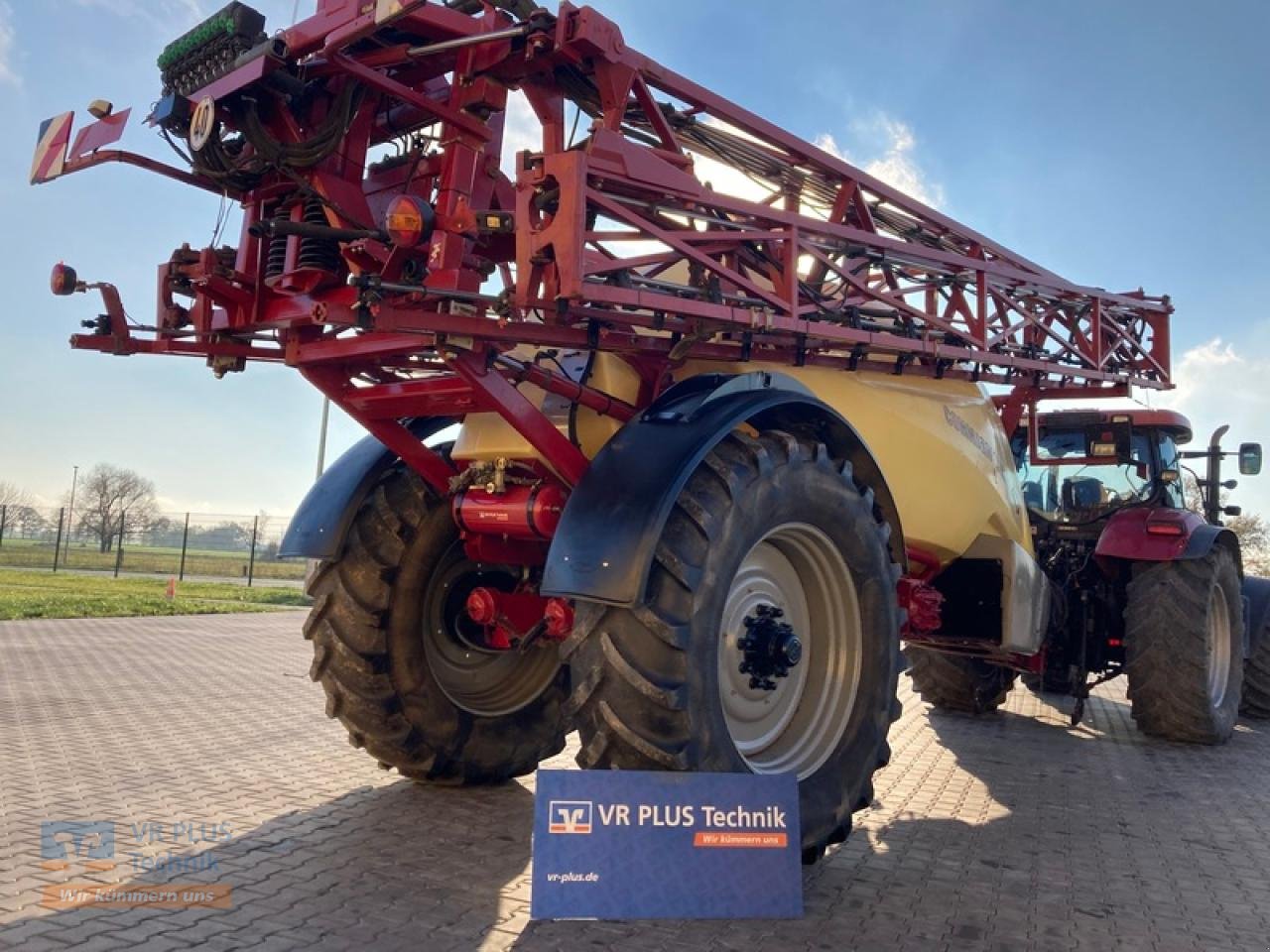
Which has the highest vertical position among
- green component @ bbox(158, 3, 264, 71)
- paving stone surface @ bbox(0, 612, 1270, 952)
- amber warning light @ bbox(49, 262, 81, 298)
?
green component @ bbox(158, 3, 264, 71)

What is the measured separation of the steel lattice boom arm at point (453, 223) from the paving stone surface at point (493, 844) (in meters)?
1.72

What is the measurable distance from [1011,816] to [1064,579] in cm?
333

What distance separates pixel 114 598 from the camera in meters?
16.8

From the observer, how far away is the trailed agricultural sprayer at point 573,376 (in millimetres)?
3535

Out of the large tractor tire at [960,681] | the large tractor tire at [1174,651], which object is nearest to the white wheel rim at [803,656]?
the large tractor tire at [1174,651]

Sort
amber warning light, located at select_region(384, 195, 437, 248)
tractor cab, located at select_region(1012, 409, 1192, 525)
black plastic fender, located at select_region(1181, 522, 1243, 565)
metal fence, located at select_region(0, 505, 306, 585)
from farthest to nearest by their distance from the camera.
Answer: metal fence, located at select_region(0, 505, 306, 585) → tractor cab, located at select_region(1012, 409, 1192, 525) → black plastic fender, located at select_region(1181, 522, 1243, 565) → amber warning light, located at select_region(384, 195, 437, 248)

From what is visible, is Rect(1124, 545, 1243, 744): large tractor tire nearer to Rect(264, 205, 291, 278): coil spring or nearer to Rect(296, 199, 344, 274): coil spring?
Rect(296, 199, 344, 274): coil spring

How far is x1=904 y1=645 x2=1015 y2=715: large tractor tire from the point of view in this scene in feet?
27.1

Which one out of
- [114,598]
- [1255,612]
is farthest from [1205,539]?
[114,598]

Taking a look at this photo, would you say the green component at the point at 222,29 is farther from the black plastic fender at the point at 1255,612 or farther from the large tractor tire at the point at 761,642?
the black plastic fender at the point at 1255,612

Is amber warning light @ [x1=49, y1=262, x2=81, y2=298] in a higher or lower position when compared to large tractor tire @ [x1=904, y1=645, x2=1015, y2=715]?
higher

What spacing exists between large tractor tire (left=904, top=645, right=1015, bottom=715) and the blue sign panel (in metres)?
5.24

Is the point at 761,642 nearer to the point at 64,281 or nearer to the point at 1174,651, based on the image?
the point at 64,281

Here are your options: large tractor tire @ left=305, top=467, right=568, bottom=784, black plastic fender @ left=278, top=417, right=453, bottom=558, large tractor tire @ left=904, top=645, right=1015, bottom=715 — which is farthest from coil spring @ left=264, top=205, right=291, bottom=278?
large tractor tire @ left=904, top=645, right=1015, bottom=715
